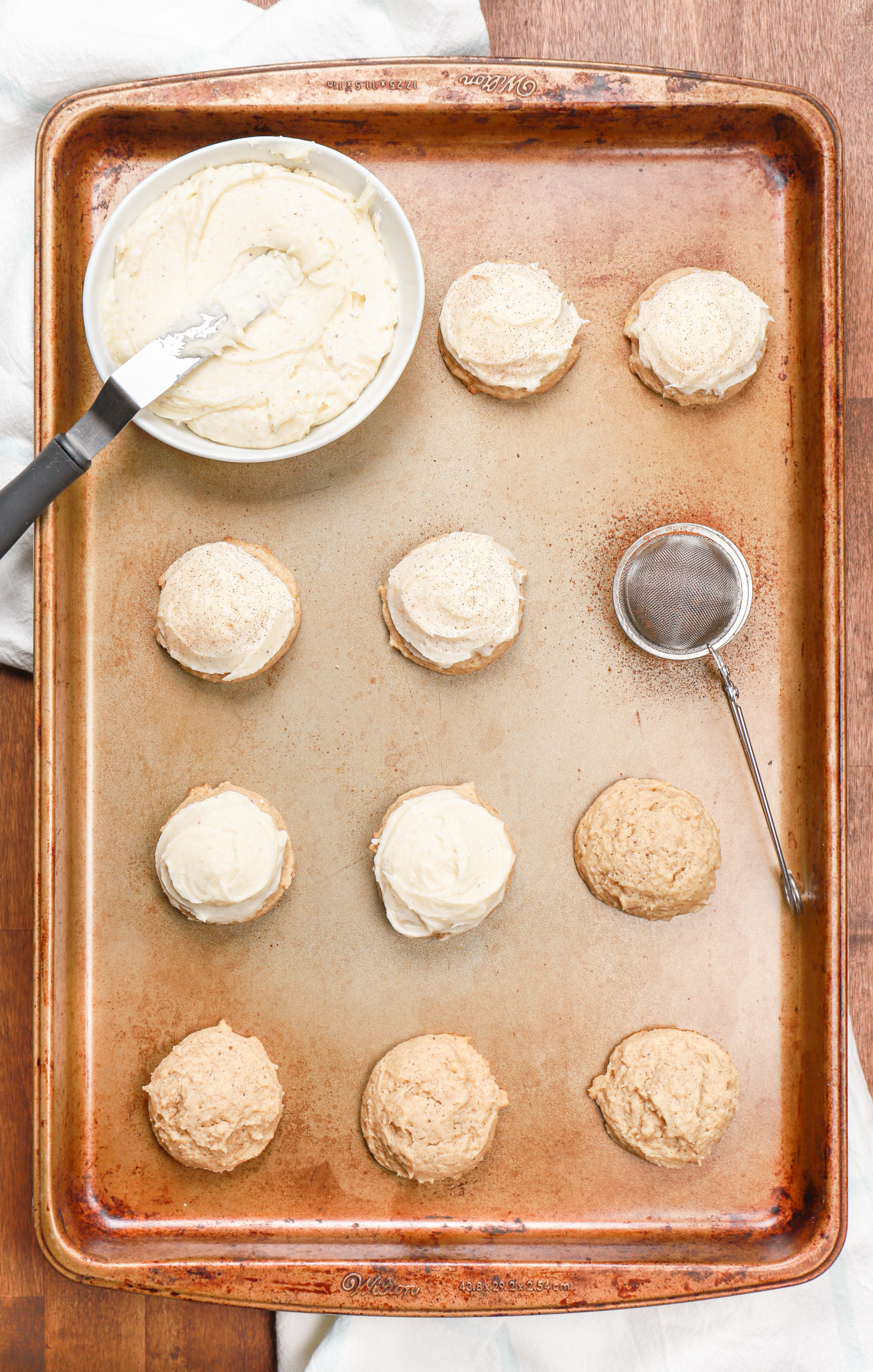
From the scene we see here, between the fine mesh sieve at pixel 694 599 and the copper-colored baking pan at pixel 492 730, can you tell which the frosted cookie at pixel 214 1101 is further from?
the fine mesh sieve at pixel 694 599

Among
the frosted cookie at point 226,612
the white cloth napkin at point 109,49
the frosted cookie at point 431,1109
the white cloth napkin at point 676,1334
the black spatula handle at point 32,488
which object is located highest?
the white cloth napkin at point 109,49

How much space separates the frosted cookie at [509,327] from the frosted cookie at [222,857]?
1422mm

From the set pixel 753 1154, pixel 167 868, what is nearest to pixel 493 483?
pixel 167 868

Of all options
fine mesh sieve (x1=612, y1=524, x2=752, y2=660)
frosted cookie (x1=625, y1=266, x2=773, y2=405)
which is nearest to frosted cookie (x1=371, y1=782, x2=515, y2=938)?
fine mesh sieve (x1=612, y1=524, x2=752, y2=660)

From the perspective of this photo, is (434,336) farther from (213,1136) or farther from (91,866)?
(213,1136)

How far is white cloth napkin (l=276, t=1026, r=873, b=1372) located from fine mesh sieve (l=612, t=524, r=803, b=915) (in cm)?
118

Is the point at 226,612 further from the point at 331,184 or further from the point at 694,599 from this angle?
the point at 694,599

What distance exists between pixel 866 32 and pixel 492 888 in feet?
9.41

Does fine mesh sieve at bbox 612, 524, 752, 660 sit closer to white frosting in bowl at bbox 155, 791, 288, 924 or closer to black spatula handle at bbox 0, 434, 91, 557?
white frosting in bowl at bbox 155, 791, 288, 924

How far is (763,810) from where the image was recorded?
2.70 meters

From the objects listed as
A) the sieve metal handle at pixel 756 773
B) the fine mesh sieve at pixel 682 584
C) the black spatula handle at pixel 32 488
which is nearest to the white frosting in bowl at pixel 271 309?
the black spatula handle at pixel 32 488

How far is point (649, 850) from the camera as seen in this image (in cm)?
260

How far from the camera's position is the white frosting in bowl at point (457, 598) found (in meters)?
2.60

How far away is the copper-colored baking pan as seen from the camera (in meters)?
2.70
